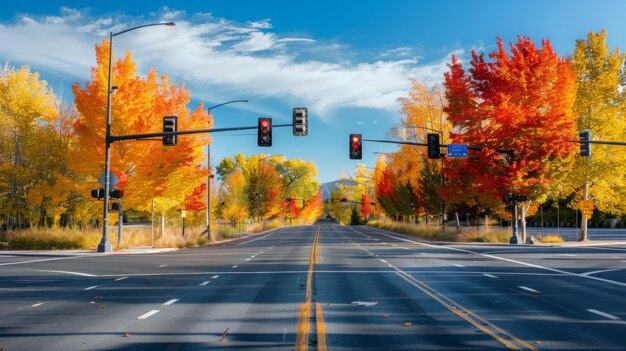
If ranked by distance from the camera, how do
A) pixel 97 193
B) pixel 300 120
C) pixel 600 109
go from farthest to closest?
pixel 600 109 → pixel 97 193 → pixel 300 120

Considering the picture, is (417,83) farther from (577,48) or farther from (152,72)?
(152,72)

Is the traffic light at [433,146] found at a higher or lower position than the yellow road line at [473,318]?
higher

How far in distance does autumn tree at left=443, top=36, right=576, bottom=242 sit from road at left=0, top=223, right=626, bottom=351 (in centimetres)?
1604

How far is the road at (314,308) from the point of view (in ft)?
26.7

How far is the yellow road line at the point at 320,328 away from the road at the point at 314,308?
0.7 inches

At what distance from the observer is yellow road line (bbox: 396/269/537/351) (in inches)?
312

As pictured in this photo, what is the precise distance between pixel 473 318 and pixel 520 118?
90.2 feet

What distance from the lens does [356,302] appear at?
11859mm

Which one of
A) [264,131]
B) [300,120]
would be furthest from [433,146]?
[264,131]

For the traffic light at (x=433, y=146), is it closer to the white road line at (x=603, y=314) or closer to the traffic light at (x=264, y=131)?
the traffic light at (x=264, y=131)

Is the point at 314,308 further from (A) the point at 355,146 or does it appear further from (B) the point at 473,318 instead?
(A) the point at 355,146

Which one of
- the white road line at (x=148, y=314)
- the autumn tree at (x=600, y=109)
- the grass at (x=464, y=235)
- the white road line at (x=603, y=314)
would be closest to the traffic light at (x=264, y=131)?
the white road line at (x=148, y=314)

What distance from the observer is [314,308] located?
11031 mm

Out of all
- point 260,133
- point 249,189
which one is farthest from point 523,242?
point 249,189
